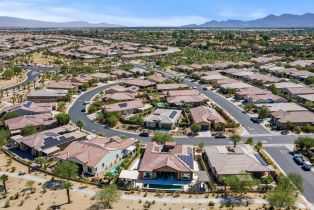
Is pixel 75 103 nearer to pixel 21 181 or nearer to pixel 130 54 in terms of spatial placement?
pixel 21 181

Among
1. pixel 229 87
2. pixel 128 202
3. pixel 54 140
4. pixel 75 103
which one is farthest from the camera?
pixel 229 87

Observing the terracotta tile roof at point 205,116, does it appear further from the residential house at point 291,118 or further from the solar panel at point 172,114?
the residential house at point 291,118

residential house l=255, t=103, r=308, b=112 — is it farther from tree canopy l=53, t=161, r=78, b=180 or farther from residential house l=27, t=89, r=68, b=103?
residential house l=27, t=89, r=68, b=103

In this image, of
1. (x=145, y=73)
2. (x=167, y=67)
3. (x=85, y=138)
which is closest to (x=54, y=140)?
(x=85, y=138)

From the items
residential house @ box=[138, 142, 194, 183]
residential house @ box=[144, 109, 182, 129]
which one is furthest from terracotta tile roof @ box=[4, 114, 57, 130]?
residential house @ box=[138, 142, 194, 183]

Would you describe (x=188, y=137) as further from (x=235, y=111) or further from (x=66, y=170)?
(x=66, y=170)
